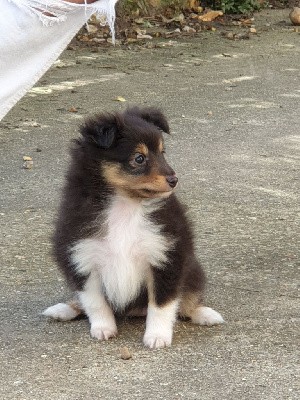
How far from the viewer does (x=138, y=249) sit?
4.57m

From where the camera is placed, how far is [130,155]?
14.9ft

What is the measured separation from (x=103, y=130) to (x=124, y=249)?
1.72 feet

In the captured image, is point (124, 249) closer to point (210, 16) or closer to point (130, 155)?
point (130, 155)

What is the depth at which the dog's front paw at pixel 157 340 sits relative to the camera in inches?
182

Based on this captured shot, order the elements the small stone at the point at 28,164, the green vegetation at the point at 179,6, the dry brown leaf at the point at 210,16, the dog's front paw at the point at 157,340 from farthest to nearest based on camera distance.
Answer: the dry brown leaf at the point at 210,16 < the green vegetation at the point at 179,6 < the small stone at the point at 28,164 < the dog's front paw at the point at 157,340

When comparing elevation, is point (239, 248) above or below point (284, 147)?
above

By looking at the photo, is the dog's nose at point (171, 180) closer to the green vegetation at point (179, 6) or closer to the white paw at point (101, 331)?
the white paw at point (101, 331)

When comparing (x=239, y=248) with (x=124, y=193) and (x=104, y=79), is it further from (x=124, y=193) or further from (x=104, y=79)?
(x=104, y=79)

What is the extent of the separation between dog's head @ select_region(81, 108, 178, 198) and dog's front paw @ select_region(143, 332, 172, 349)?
63 cm

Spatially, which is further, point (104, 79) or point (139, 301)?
point (104, 79)

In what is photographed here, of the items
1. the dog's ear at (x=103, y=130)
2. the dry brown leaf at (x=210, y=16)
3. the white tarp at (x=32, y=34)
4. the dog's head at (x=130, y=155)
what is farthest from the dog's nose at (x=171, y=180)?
the dry brown leaf at (x=210, y=16)

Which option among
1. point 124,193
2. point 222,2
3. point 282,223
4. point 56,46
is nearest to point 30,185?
point 282,223

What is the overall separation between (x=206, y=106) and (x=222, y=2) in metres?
5.37

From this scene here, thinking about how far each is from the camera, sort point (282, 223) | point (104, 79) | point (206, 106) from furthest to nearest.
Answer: point (104, 79) → point (206, 106) → point (282, 223)
